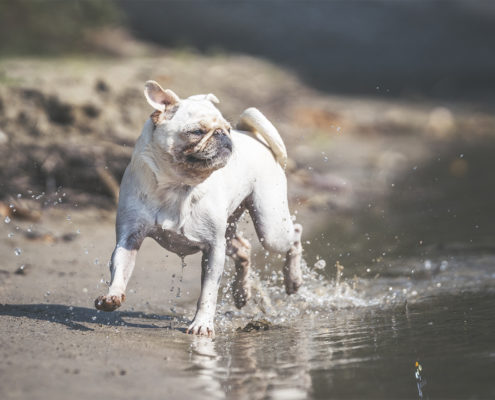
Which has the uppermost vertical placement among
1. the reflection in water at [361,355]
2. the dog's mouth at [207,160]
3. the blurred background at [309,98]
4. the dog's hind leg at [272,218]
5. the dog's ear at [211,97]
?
the blurred background at [309,98]

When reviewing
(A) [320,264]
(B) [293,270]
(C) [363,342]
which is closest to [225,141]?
(C) [363,342]

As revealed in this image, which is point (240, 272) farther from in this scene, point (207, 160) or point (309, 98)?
point (309, 98)

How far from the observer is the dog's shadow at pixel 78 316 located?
16.3 feet

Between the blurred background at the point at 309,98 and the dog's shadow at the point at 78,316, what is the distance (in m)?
2.38

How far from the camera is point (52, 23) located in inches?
579

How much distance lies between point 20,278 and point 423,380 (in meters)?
3.67

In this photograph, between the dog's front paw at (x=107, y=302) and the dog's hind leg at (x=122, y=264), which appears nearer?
the dog's front paw at (x=107, y=302)

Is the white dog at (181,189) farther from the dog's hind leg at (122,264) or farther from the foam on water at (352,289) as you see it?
the foam on water at (352,289)

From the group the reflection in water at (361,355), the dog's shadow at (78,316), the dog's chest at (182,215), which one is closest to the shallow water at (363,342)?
the reflection in water at (361,355)

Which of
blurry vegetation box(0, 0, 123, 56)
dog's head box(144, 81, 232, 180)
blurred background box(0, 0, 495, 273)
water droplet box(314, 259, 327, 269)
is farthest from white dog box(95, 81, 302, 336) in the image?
blurry vegetation box(0, 0, 123, 56)

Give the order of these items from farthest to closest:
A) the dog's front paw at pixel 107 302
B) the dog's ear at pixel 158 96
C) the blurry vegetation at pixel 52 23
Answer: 1. the blurry vegetation at pixel 52 23
2. the dog's ear at pixel 158 96
3. the dog's front paw at pixel 107 302

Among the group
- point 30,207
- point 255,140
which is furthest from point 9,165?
point 255,140

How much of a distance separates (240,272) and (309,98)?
10867mm

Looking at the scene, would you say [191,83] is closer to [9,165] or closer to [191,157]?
[9,165]
